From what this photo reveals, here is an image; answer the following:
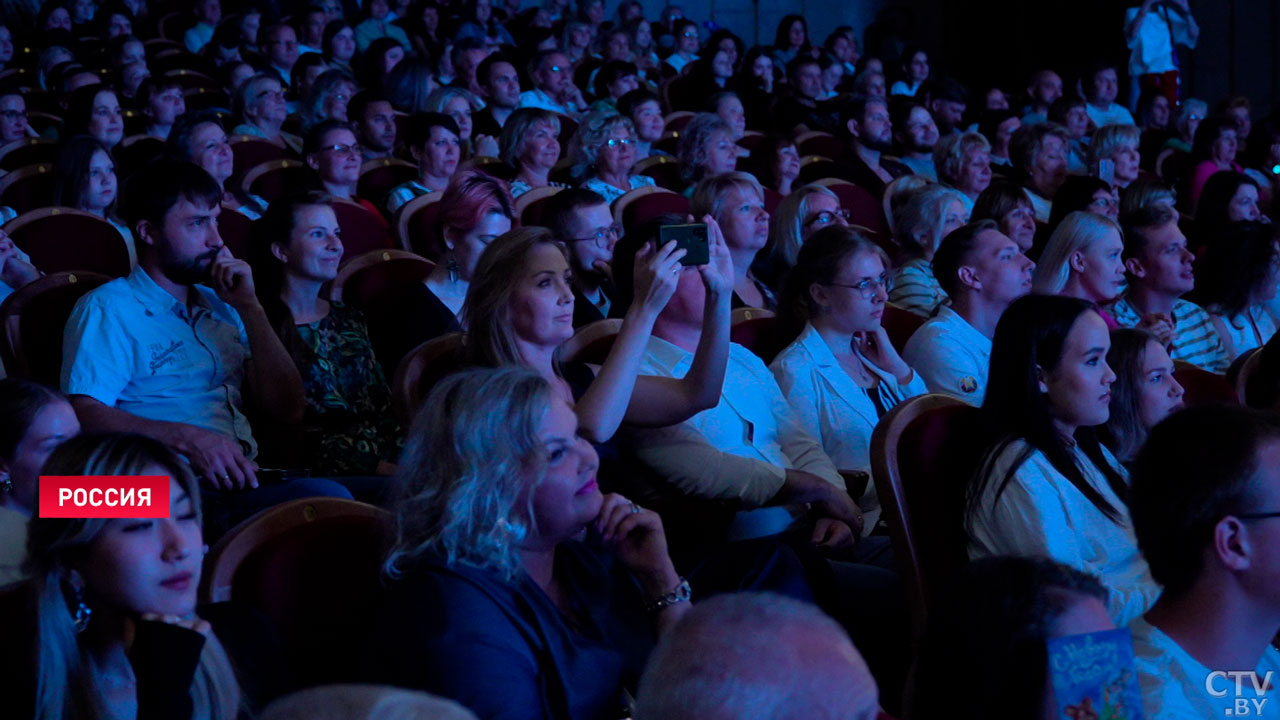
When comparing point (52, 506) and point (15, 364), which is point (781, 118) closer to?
point (15, 364)

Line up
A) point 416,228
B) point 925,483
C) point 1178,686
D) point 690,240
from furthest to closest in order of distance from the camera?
1. point 416,228
2. point 690,240
3. point 925,483
4. point 1178,686

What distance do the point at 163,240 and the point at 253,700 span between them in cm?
156

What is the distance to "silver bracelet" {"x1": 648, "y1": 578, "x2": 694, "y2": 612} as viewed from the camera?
1.77 m

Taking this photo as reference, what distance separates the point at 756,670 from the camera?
40.5 inches

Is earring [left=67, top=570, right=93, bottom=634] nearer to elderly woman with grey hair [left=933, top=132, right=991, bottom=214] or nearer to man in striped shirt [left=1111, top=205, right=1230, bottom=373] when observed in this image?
man in striped shirt [left=1111, top=205, right=1230, bottom=373]

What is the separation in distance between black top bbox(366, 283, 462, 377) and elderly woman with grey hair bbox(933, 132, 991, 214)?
11.0 ft

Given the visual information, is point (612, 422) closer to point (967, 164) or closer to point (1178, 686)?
point (1178, 686)

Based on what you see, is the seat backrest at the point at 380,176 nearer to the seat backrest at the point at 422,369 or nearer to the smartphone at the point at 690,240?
the seat backrest at the point at 422,369

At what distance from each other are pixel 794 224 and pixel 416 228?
4.23ft

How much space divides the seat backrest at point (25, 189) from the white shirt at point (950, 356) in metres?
3.16

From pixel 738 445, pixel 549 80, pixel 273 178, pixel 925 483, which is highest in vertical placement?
pixel 549 80

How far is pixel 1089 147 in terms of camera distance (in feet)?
21.5

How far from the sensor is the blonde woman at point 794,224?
4305mm

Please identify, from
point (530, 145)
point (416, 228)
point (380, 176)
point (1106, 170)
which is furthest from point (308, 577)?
point (1106, 170)
